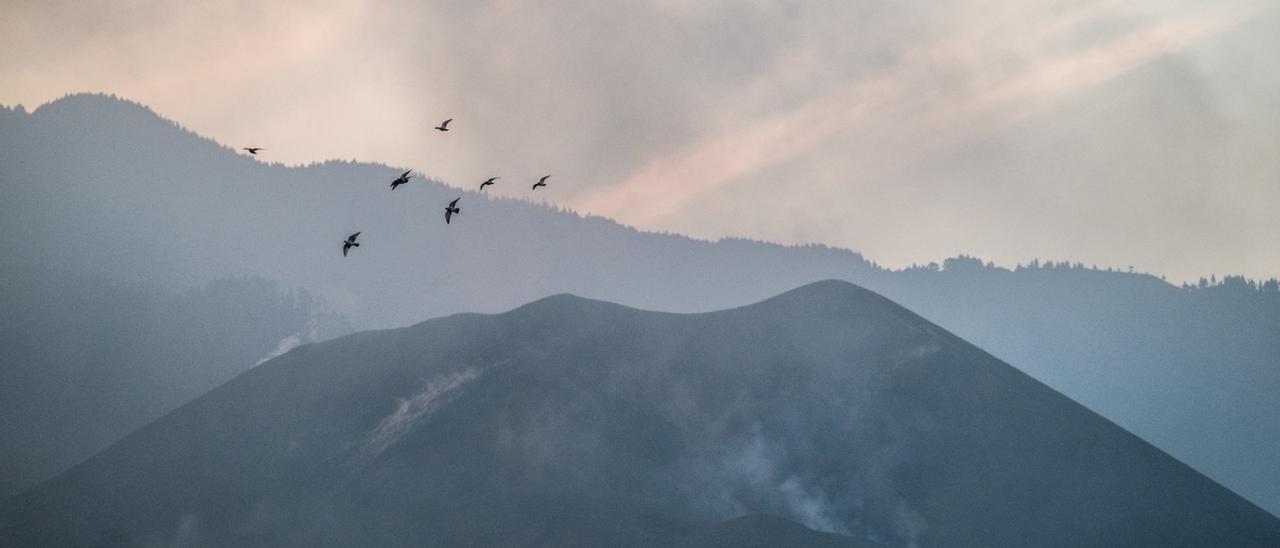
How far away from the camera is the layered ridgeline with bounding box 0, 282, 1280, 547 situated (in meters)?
129

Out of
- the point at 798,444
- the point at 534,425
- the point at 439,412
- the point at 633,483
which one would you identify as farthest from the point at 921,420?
the point at 439,412

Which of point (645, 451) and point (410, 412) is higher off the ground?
point (410, 412)

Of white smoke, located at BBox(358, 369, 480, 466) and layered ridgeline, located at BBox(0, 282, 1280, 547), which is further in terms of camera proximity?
white smoke, located at BBox(358, 369, 480, 466)

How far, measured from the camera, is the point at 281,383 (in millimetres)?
161625

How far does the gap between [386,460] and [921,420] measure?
6546 centimetres

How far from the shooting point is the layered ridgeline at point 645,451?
129375 mm

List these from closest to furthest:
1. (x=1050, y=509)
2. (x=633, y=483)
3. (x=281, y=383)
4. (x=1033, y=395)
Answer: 1. (x=1050, y=509)
2. (x=633, y=483)
3. (x=1033, y=395)
4. (x=281, y=383)

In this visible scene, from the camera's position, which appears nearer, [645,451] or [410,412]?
[645,451]

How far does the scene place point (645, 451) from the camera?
14400 cm

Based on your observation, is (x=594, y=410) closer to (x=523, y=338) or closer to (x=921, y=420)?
(x=523, y=338)

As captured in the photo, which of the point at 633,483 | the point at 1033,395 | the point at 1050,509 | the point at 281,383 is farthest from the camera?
the point at 281,383

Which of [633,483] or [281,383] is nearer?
[633,483]

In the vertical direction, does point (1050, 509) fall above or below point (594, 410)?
below

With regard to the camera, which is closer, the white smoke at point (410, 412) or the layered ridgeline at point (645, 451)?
the layered ridgeline at point (645, 451)
